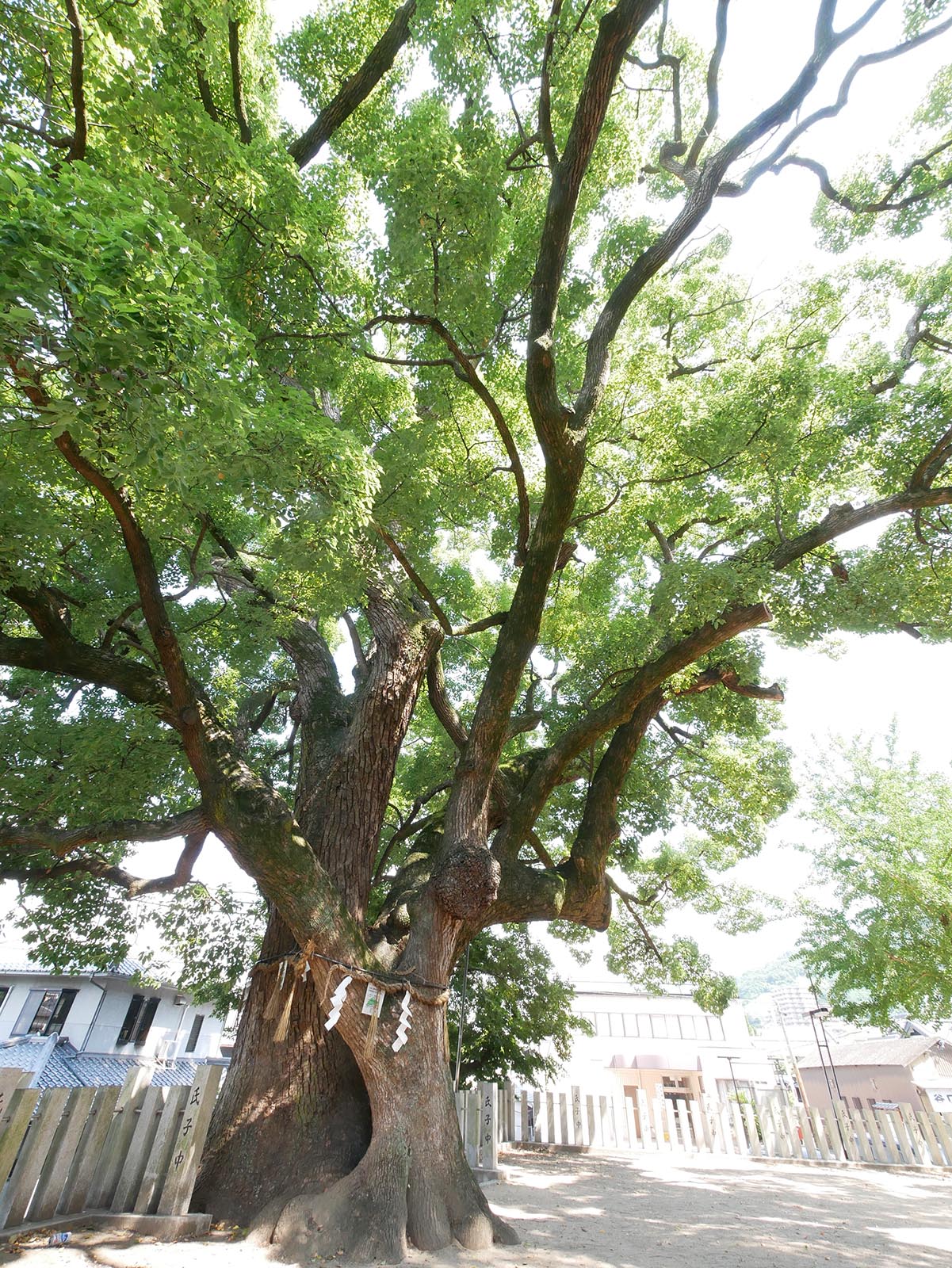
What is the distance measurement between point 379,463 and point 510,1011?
910cm

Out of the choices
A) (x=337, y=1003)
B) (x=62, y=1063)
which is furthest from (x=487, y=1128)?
(x=62, y=1063)

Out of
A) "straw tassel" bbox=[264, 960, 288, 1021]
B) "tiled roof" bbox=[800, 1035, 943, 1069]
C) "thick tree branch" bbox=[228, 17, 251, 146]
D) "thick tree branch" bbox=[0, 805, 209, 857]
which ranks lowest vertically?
"straw tassel" bbox=[264, 960, 288, 1021]

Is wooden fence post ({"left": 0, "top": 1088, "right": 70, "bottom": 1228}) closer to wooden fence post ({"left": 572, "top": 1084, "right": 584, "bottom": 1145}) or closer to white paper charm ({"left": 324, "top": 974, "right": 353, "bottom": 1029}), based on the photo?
white paper charm ({"left": 324, "top": 974, "right": 353, "bottom": 1029})

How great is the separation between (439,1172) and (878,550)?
6323 millimetres

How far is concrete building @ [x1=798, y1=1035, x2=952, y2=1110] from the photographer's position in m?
21.8

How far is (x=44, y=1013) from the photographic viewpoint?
52.0ft

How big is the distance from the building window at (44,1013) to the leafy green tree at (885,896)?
17.7m

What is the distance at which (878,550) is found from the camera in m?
6.16

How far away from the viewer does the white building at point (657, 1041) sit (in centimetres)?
2850

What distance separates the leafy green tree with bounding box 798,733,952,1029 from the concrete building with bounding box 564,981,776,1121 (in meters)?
18.5

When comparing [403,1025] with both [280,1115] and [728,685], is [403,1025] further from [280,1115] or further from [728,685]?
[728,685]

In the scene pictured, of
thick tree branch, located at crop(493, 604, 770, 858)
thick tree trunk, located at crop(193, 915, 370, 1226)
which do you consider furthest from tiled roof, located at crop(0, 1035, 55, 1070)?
thick tree branch, located at crop(493, 604, 770, 858)

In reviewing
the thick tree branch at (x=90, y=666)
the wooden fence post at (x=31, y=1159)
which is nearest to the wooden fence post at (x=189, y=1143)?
the wooden fence post at (x=31, y=1159)

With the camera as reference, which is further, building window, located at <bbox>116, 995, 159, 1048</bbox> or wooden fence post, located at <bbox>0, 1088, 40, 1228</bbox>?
building window, located at <bbox>116, 995, 159, 1048</bbox>
